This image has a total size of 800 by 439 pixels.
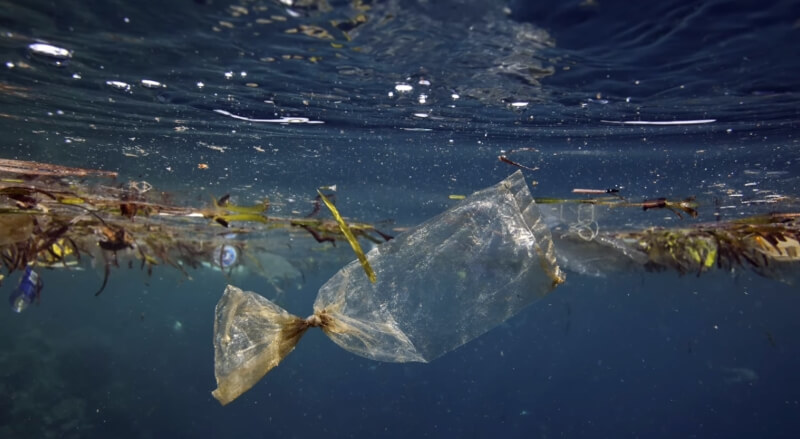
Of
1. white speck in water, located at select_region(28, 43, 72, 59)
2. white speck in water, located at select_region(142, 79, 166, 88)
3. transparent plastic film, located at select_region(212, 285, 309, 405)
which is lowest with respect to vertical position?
transparent plastic film, located at select_region(212, 285, 309, 405)

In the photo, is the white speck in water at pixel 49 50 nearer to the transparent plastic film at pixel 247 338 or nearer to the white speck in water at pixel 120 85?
the white speck in water at pixel 120 85

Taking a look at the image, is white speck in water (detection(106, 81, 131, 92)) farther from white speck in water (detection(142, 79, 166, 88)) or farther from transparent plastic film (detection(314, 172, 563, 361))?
transparent plastic film (detection(314, 172, 563, 361))

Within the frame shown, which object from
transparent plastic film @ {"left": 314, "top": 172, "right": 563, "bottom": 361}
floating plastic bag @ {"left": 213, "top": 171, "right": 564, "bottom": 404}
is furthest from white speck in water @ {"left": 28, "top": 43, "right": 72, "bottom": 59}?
transparent plastic film @ {"left": 314, "top": 172, "right": 563, "bottom": 361}

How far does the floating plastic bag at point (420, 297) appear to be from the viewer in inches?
159

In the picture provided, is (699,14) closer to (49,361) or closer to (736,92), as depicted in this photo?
(736,92)

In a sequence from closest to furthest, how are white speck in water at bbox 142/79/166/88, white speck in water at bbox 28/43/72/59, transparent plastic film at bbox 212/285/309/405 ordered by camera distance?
transparent plastic film at bbox 212/285/309/405, white speck in water at bbox 28/43/72/59, white speck in water at bbox 142/79/166/88

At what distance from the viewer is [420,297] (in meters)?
4.12

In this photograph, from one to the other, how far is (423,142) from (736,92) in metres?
6.23

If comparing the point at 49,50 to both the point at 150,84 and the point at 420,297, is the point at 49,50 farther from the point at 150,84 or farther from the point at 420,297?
the point at 420,297

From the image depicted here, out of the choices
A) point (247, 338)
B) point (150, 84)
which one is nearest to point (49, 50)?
point (150, 84)

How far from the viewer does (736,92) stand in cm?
785

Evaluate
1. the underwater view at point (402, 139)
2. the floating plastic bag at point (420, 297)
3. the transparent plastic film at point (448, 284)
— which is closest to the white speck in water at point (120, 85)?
the underwater view at point (402, 139)

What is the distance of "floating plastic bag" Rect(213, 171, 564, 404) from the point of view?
405 cm

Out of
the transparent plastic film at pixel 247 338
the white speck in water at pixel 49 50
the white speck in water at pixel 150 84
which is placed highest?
the white speck in water at pixel 49 50
